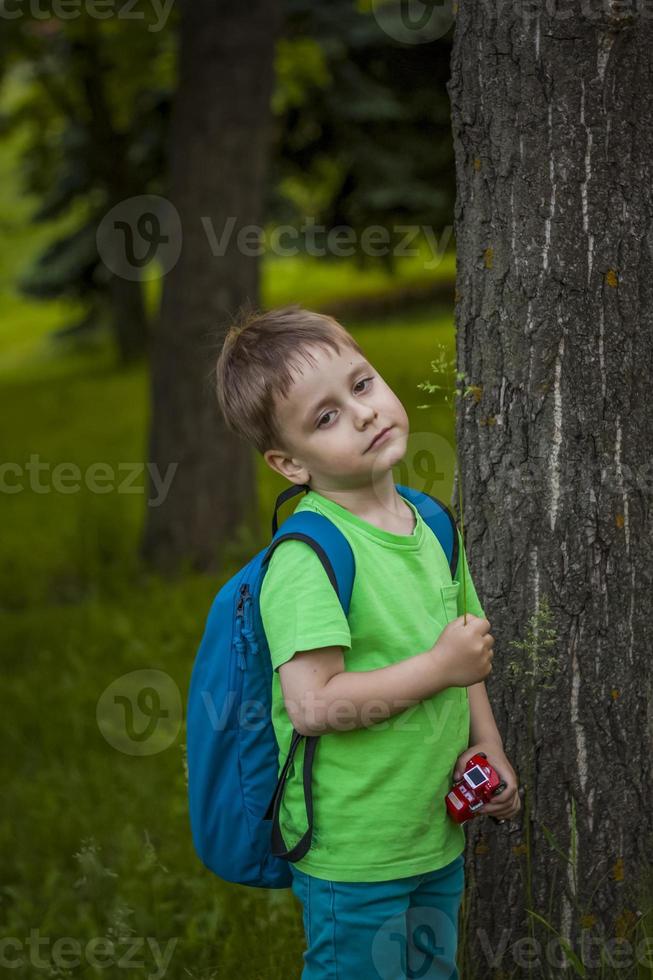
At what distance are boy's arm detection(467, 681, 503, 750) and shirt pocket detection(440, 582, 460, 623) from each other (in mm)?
196

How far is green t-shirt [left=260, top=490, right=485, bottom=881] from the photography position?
1924 mm

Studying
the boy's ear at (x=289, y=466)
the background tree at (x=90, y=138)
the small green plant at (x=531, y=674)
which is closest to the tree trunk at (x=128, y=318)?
the background tree at (x=90, y=138)

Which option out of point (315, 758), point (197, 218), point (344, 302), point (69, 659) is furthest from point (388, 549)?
point (344, 302)

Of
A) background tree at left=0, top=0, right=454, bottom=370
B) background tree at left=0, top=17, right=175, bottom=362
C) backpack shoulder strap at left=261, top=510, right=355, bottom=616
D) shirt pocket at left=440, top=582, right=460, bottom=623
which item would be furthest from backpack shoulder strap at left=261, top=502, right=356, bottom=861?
background tree at left=0, top=0, right=454, bottom=370

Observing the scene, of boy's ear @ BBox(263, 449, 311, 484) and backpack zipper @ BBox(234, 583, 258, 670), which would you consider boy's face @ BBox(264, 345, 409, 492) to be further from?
backpack zipper @ BBox(234, 583, 258, 670)

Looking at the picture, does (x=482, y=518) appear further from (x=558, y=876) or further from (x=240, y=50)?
(x=240, y=50)

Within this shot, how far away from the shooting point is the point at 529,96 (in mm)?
2217

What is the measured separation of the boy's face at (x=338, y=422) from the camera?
1937mm

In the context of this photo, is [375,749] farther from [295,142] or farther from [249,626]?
[295,142]

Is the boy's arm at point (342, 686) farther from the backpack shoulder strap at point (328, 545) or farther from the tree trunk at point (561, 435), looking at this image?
the tree trunk at point (561, 435)

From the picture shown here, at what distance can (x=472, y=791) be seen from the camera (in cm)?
198

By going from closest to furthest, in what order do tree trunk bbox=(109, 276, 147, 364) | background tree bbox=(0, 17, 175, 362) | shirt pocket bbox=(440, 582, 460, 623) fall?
shirt pocket bbox=(440, 582, 460, 623) → background tree bbox=(0, 17, 175, 362) → tree trunk bbox=(109, 276, 147, 364)

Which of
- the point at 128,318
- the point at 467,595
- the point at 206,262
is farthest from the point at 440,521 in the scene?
the point at 128,318

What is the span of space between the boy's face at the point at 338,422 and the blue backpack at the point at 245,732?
0.32ft
